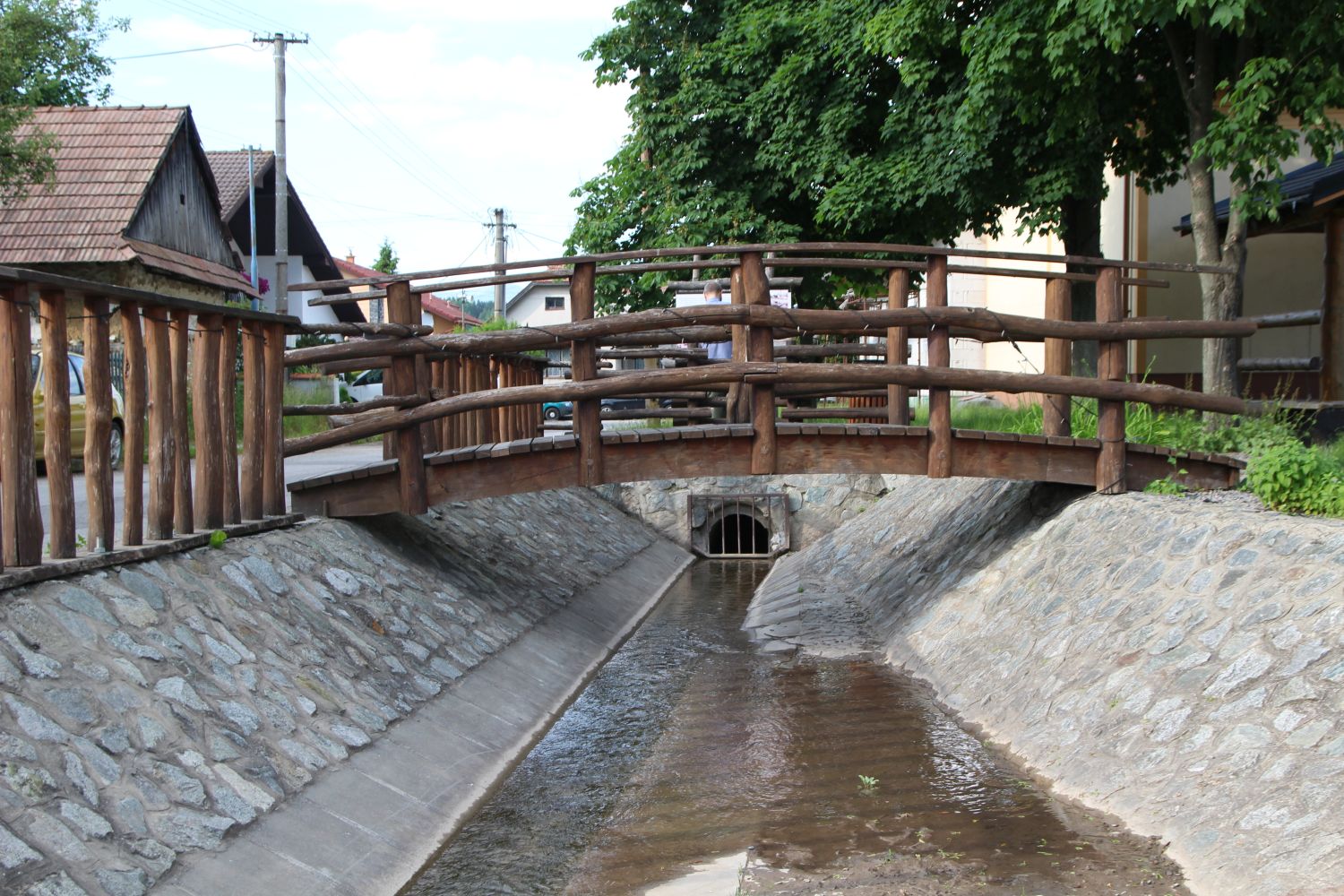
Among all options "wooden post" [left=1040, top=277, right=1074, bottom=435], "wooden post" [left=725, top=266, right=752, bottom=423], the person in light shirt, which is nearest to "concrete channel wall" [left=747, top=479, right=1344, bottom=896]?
"wooden post" [left=1040, top=277, right=1074, bottom=435]

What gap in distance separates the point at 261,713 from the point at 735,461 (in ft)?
15.8

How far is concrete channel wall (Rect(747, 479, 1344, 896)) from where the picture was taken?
5.18 metres

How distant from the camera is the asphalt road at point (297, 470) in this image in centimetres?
969

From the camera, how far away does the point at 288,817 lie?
5.54 metres

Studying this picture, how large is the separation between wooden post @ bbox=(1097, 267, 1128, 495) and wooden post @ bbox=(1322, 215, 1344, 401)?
456cm

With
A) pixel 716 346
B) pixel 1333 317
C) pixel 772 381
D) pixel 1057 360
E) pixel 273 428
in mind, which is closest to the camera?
pixel 273 428

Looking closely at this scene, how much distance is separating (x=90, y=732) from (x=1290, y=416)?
9.81m

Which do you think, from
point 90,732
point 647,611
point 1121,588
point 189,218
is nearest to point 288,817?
point 90,732

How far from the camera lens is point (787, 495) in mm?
20172

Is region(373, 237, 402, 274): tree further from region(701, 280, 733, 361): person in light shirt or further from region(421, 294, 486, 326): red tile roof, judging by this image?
region(701, 280, 733, 361): person in light shirt

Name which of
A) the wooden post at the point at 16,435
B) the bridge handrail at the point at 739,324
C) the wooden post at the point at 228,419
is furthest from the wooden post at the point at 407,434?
the wooden post at the point at 16,435

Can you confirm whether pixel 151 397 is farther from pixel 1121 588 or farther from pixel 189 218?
pixel 189 218

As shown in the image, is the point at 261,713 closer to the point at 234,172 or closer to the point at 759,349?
the point at 759,349

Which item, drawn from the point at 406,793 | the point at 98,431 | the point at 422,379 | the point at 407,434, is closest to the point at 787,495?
the point at 422,379
